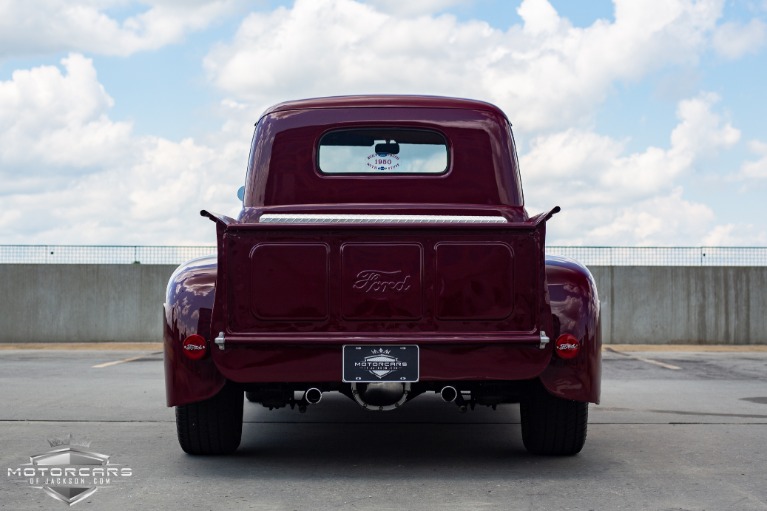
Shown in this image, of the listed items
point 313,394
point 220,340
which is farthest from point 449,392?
point 220,340

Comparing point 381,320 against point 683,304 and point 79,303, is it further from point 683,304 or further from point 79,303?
point 79,303

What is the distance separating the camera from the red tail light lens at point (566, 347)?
18.2 ft

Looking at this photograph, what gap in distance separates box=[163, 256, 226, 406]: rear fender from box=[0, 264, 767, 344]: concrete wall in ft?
54.8

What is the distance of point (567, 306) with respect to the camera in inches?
222

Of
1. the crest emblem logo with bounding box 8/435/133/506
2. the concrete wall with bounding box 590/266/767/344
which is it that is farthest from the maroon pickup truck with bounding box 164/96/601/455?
the concrete wall with bounding box 590/266/767/344

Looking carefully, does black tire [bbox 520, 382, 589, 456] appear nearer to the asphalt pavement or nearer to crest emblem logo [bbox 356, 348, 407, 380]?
the asphalt pavement

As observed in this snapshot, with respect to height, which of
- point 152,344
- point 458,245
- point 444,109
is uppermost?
point 444,109

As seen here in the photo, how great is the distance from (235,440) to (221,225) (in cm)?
162

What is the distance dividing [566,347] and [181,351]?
2.19 meters

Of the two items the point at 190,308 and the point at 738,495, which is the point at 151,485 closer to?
the point at 190,308

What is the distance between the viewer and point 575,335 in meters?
5.59

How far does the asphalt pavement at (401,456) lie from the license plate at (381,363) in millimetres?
569

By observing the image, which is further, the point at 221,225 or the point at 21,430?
the point at 21,430

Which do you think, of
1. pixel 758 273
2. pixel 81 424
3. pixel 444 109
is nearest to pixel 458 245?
pixel 444 109
